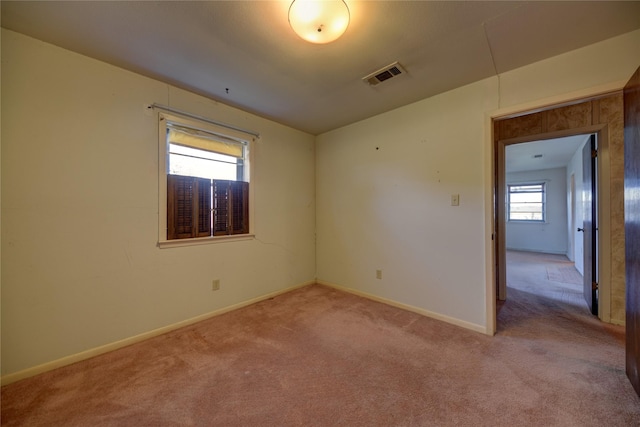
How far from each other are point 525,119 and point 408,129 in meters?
1.63

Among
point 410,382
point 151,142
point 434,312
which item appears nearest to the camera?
point 410,382

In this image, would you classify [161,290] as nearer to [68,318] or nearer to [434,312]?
[68,318]

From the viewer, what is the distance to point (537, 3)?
4.79 ft

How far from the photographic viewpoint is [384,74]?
7.18 ft

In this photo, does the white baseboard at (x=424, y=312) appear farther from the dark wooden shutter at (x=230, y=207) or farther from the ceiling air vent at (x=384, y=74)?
the ceiling air vent at (x=384, y=74)

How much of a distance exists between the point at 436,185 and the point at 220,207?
2.41 meters

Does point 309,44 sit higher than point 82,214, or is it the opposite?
point 309,44

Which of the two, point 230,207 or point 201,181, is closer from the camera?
point 201,181

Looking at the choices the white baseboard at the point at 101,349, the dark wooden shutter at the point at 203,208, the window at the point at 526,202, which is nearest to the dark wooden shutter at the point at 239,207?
the dark wooden shutter at the point at 203,208

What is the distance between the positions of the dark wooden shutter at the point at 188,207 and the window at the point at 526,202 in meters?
8.53

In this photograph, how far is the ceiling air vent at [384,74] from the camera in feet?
6.83

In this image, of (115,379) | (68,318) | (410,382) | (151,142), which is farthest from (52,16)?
(410,382)

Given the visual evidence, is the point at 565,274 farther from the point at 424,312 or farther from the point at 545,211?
the point at 424,312

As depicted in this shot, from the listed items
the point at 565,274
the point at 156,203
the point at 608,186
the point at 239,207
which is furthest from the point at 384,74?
the point at 565,274
